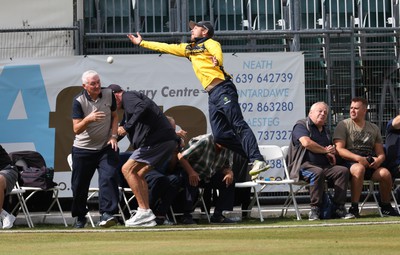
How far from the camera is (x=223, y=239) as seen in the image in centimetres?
1082

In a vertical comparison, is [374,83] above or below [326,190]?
above

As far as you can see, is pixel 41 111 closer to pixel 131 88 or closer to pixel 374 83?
pixel 131 88

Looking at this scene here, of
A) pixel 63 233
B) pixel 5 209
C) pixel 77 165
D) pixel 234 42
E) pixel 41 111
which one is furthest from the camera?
pixel 234 42

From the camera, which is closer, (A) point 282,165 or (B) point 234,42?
(A) point 282,165

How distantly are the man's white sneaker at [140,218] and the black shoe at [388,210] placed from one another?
11.1 ft

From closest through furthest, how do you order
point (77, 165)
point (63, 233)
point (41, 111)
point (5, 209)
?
point (63, 233) → point (77, 165) → point (5, 209) → point (41, 111)

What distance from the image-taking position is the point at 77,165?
13.9 meters

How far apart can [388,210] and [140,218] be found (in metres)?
3.57

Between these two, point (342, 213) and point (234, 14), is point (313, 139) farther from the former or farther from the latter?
point (234, 14)

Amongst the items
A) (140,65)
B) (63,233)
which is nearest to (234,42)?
(140,65)

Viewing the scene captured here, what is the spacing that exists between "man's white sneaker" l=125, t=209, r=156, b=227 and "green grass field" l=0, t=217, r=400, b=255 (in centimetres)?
18

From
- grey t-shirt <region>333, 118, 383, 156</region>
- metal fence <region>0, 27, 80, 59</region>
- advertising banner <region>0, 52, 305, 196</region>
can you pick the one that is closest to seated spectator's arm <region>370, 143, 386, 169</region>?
grey t-shirt <region>333, 118, 383, 156</region>

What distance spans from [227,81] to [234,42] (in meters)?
3.75

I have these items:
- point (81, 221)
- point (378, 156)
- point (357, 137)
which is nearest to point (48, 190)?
point (81, 221)
